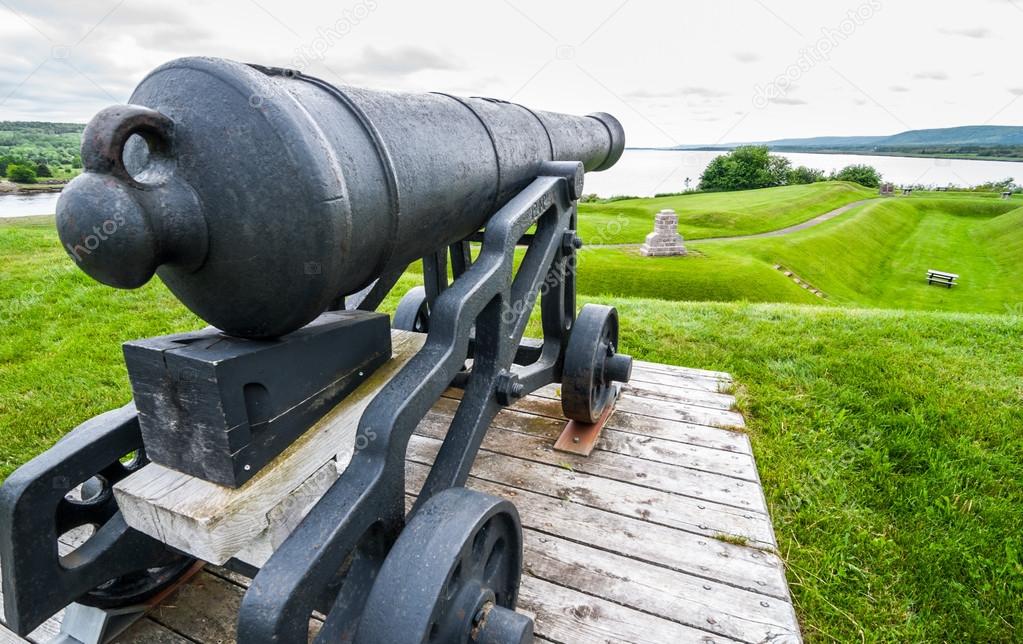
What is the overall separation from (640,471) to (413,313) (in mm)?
1584

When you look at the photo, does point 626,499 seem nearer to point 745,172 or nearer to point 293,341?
point 293,341

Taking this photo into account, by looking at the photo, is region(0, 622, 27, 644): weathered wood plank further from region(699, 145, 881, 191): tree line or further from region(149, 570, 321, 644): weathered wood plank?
region(699, 145, 881, 191): tree line

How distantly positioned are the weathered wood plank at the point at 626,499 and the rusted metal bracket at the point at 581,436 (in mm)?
154

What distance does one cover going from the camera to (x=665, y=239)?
69.8 ft

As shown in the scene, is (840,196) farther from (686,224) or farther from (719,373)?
(719,373)

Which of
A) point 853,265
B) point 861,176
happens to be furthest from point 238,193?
point 861,176

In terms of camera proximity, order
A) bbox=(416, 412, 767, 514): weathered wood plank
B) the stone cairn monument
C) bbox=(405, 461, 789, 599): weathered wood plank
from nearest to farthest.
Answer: bbox=(405, 461, 789, 599): weathered wood plank → bbox=(416, 412, 767, 514): weathered wood plank → the stone cairn monument

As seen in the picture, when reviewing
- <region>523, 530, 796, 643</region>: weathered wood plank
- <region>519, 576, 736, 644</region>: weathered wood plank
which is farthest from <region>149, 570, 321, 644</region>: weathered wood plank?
<region>523, 530, 796, 643</region>: weathered wood plank

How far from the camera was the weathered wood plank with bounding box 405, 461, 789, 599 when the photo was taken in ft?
6.93

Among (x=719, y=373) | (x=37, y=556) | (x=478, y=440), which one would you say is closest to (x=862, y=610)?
(x=478, y=440)

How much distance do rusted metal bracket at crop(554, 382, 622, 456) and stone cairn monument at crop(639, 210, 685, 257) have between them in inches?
747

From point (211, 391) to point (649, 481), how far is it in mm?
2043

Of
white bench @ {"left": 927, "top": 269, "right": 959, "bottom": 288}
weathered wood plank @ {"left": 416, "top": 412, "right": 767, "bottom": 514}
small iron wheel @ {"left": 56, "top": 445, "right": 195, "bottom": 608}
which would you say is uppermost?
small iron wheel @ {"left": 56, "top": 445, "right": 195, "bottom": 608}

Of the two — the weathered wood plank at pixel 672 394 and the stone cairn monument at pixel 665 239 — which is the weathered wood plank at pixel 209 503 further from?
the stone cairn monument at pixel 665 239
